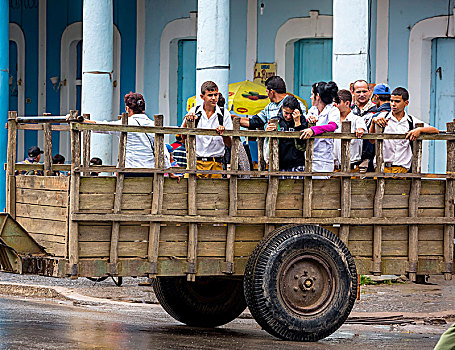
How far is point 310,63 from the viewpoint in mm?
14984

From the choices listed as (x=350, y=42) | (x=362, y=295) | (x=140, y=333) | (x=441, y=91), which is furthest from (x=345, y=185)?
(x=441, y=91)

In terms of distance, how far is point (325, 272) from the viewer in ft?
23.8

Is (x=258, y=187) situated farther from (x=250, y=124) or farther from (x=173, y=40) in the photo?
(x=173, y=40)

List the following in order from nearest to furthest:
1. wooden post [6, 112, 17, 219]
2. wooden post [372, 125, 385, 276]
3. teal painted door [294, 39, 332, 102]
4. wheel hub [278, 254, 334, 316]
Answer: wheel hub [278, 254, 334, 316] < wooden post [372, 125, 385, 276] < wooden post [6, 112, 17, 219] < teal painted door [294, 39, 332, 102]

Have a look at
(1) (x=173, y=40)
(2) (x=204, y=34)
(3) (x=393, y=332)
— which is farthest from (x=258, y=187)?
(1) (x=173, y=40)

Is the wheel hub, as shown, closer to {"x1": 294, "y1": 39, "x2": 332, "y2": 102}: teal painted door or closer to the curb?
the curb

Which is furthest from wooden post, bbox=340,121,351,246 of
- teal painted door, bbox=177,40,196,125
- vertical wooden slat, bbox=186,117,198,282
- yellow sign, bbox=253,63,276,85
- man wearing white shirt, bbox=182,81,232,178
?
teal painted door, bbox=177,40,196,125

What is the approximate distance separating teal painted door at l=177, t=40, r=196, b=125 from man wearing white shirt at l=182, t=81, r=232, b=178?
7.76 metres

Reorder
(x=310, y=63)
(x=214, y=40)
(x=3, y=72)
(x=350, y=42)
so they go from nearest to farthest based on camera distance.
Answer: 1. (x=350, y=42)
2. (x=214, y=40)
3. (x=3, y=72)
4. (x=310, y=63)

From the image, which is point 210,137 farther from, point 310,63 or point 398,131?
point 310,63

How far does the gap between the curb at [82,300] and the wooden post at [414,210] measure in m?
2.30

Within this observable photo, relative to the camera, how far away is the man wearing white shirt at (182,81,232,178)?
26.1 feet

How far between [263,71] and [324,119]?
279 inches

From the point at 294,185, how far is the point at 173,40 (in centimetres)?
891
